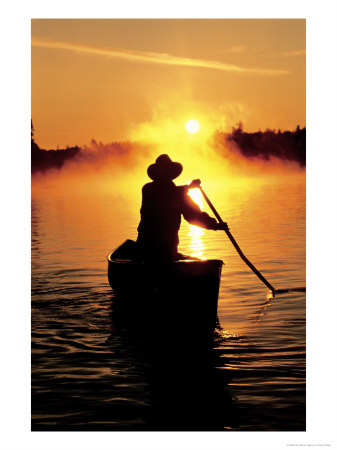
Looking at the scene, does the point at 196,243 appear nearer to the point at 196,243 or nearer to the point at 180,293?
the point at 196,243

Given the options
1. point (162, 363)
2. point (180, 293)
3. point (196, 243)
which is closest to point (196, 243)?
point (196, 243)

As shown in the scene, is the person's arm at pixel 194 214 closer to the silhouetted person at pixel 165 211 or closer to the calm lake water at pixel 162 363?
the silhouetted person at pixel 165 211

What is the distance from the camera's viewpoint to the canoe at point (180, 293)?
7281mm

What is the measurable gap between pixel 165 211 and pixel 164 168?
0.43 metres

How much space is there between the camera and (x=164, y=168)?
7.71 m

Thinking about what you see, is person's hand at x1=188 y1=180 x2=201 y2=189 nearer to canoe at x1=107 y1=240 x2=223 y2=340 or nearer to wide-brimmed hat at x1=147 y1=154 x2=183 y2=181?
wide-brimmed hat at x1=147 y1=154 x2=183 y2=181

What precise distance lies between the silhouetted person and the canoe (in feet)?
1.04

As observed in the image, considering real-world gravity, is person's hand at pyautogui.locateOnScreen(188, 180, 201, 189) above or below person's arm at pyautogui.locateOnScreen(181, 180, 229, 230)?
above

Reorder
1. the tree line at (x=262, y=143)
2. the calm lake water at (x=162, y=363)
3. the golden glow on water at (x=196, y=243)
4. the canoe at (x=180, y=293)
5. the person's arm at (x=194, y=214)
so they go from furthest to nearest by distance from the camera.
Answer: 1. the tree line at (x=262, y=143)
2. the golden glow on water at (x=196, y=243)
3. the person's arm at (x=194, y=214)
4. the canoe at (x=180, y=293)
5. the calm lake water at (x=162, y=363)

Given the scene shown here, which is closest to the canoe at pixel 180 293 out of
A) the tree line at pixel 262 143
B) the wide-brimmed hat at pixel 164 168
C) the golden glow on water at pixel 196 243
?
the wide-brimmed hat at pixel 164 168

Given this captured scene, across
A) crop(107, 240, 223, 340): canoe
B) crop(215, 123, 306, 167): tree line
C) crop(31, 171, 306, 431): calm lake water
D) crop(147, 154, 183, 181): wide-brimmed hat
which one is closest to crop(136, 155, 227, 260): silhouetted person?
crop(147, 154, 183, 181): wide-brimmed hat

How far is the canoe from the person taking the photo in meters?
7.28

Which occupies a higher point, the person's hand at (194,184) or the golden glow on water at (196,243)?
the person's hand at (194,184)
